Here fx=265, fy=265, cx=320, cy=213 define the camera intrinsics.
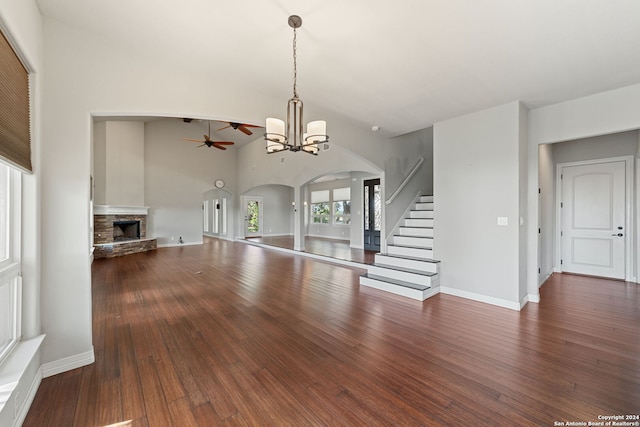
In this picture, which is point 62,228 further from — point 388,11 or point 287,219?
point 287,219

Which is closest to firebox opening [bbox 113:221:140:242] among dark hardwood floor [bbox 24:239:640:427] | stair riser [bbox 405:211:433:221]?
dark hardwood floor [bbox 24:239:640:427]

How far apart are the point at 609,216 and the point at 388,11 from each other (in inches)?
233

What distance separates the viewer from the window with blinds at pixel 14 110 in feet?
5.07

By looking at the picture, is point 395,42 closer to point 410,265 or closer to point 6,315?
point 410,265

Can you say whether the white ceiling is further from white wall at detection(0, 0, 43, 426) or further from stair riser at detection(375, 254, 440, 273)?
stair riser at detection(375, 254, 440, 273)

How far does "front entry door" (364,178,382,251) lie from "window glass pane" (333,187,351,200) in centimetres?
220

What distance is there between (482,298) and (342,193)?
7797 millimetres

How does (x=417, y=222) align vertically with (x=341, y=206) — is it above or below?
below

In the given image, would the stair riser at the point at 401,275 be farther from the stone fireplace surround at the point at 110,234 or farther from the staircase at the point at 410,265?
the stone fireplace surround at the point at 110,234

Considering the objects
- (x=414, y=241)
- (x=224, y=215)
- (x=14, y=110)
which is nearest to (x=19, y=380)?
(x=14, y=110)

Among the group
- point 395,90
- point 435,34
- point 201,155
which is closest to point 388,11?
point 435,34

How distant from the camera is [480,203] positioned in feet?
13.3

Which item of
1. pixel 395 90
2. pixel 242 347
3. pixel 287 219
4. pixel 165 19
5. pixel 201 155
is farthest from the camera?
pixel 287 219

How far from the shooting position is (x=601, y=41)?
2410 millimetres
